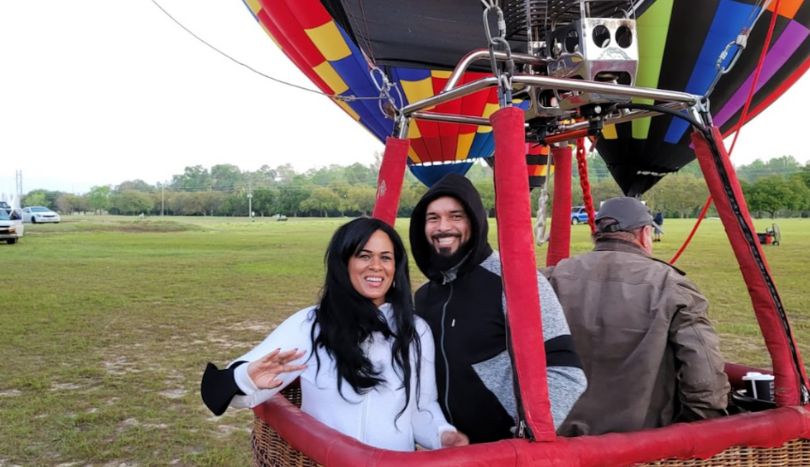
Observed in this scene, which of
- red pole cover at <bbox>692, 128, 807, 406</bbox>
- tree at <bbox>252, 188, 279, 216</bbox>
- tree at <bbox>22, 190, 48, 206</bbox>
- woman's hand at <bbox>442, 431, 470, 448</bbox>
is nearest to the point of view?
woman's hand at <bbox>442, 431, 470, 448</bbox>

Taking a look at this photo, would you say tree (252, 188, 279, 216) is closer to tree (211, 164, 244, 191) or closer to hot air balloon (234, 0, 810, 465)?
tree (211, 164, 244, 191)

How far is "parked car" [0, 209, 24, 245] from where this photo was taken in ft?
62.2

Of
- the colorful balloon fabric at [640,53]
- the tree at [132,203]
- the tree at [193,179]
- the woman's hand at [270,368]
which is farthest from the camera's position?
the tree at [193,179]

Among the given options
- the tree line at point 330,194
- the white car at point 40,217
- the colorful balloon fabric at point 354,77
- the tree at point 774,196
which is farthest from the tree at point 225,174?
the colorful balloon fabric at point 354,77

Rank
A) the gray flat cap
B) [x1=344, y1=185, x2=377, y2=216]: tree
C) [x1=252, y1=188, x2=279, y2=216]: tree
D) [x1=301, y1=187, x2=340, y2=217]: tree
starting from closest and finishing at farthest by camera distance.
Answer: the gray flat cap
[x1=344, y1=185, x2=377, y2=216]: tree
[x1=301, y1=187, x2=340, y2=217]: tree
[x1=252, y1=188, x2=279, y2=216]: tree

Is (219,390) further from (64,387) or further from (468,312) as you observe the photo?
(64,387)

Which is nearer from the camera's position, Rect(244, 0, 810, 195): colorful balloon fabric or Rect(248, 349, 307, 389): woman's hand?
Rect(248, 349, 307, 389): woman's hand

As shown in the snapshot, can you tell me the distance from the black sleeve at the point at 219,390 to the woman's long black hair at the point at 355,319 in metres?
0.21

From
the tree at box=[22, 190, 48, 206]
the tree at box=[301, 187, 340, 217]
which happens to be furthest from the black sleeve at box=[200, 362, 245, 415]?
the tree at box=[22, 190, 48, 206]

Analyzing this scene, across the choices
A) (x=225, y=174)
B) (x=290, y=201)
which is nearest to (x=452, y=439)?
(x=290, y=201)

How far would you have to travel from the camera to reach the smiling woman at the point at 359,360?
1.60 m

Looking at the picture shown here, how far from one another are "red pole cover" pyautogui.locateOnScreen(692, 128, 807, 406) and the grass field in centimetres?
231

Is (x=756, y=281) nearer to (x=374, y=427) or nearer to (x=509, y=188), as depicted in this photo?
(x=509, y=188)

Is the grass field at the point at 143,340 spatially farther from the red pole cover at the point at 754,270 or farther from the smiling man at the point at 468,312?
the red pole cover at the point at 754,270
